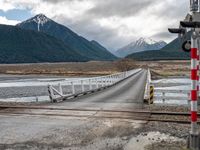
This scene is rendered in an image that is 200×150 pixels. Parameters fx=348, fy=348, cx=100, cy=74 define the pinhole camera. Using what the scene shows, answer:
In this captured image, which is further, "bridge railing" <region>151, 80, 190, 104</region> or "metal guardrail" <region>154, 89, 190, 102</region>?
"bridge railing" <region>151, 80, 190, 104</region>

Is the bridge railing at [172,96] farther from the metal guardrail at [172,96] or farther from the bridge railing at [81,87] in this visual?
the bridge railing at [81,87]

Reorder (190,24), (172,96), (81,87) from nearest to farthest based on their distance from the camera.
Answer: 1. (190,24)
2. (172,96)
3. (81,87)

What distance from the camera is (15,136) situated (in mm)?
9430

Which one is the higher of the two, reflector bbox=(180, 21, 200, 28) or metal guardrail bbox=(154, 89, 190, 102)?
reflector bbox=(180, 21, 200, 28)

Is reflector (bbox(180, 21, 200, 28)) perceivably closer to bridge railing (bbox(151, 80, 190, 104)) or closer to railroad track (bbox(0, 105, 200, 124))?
railroad track (bbox(0, 105, 200, 124))

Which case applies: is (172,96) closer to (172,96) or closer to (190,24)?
(172,96)

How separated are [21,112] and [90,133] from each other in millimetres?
5155

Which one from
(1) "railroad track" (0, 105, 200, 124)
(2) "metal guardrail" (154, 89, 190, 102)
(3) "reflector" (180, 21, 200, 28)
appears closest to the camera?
(3) "reflector" (180, 21, 200, 28)

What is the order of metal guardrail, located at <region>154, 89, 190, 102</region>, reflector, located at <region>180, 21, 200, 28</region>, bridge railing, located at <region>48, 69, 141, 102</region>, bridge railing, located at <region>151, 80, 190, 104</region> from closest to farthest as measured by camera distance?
1. reflector, located at <region>180, 21, 200, 28</region>
2. metal guardrail, located at <region>154, 89, 190, 102</region>
3. bridge railing, located at <region>151, 80, 190, 104</region>
4. bridge railing, located at <region>48, 69, 141, 102</region>

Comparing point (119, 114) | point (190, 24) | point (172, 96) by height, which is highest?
point (190, 24)

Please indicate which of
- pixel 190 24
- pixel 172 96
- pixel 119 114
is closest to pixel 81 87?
pixel 172 96

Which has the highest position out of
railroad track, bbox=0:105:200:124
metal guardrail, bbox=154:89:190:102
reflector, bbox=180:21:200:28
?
reflector, bbox=180:21:200:28

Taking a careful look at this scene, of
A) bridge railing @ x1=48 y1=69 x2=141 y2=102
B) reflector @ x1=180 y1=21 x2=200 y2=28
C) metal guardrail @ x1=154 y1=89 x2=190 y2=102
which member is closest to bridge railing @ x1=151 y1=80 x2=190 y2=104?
metal guardrail @ x1=154 y1=89 x2=190 y2=102

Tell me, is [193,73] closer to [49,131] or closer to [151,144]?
[151,144]
